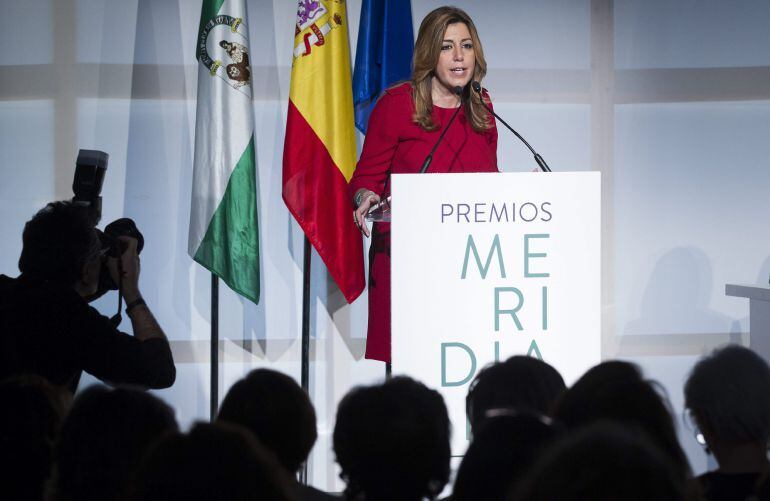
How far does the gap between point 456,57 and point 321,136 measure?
922mm

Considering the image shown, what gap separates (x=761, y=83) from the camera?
4.75 meters

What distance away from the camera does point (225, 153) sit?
12.9ft

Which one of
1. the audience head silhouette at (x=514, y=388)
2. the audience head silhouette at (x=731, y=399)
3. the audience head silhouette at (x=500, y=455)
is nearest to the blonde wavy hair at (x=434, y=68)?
the audience head silhouette at (x=514, y=388)

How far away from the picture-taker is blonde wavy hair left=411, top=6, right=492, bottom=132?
3238 millimetres

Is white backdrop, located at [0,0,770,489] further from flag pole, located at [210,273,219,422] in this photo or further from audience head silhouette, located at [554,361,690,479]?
audience head silhouette, located at [554,361,690,479]

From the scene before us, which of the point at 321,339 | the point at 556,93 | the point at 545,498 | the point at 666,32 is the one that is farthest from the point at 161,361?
the point at 666,32

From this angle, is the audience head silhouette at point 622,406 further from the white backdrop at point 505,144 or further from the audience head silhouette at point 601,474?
the white backdrop at point 505,144

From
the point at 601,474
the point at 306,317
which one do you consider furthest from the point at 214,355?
the point at 601,474

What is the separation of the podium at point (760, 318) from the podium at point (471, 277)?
1.27 metres

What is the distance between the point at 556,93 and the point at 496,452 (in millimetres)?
3633

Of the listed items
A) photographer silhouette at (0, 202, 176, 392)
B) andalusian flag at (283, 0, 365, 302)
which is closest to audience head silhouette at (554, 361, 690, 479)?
photographer silhouette at (0, 202, 176, 392)

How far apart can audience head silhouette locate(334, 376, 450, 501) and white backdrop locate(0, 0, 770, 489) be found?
3070 millimetres

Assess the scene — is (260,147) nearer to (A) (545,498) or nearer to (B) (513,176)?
(B) (513,176)

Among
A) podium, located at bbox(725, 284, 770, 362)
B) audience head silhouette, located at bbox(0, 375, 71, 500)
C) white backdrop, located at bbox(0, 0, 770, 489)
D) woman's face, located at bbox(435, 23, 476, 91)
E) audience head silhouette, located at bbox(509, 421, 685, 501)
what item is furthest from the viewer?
white backdrop, located at bbox(0, 0, 770, 489)
